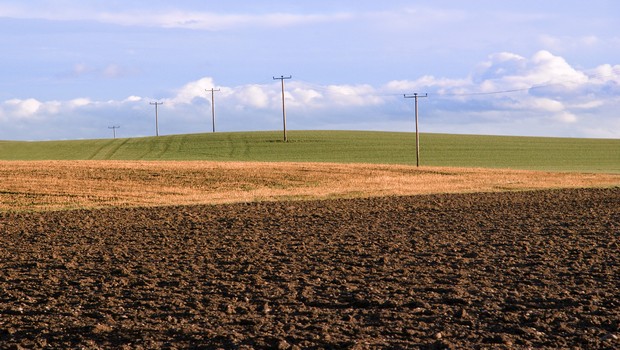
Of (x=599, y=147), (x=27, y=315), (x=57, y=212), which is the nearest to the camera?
(x=27, y=315)

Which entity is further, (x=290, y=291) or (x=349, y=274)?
(x=349, y=274)

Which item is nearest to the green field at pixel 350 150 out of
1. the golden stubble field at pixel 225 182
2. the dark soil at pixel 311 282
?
the golden stubble field at pixel 225 182

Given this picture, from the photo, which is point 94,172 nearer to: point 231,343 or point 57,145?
point 231,343

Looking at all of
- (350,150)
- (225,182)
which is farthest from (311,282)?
(350,150)

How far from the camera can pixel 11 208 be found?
36656 millimetres

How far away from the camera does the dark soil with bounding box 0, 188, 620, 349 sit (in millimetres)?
11852

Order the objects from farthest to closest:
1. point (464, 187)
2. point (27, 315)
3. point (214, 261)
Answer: point (464, 187)
point (214, 261)
point (27, 315)

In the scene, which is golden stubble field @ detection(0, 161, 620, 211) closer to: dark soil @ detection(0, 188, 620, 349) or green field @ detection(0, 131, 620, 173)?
dark soil @ detection(0, 188, 620, 349)

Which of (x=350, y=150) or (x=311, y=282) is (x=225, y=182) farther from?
(x=350, y=150)

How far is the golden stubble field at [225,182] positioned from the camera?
4016 cm

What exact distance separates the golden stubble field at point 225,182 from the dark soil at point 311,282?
32.2ft

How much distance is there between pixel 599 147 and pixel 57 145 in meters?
69.7

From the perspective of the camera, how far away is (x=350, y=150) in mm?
94688

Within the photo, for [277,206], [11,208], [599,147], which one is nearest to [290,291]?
[277,206]
